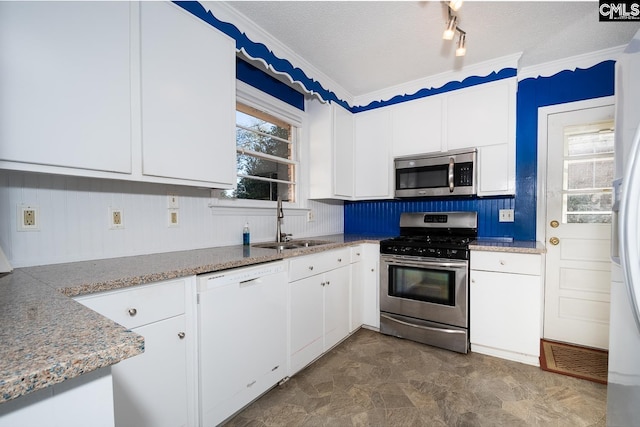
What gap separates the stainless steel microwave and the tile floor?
1450 millimetres

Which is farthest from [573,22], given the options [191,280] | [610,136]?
[191,280]

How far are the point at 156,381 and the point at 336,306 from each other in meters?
1.50

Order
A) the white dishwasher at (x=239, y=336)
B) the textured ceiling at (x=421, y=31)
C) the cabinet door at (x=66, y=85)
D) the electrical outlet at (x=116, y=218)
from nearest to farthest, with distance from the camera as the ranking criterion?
the cabinet door at (x=66, y=85), the white dishwasher at (x=239, y=336), the electrical outlet at (x=116, y=218), the textured ceiling at (x=421, y=31)

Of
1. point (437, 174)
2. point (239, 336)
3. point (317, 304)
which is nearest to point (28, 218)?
point (239, 336)

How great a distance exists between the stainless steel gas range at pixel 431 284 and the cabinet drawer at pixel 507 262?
9 cm

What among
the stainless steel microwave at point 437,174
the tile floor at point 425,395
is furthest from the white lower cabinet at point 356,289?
the stainless steel microwave at point 437,174

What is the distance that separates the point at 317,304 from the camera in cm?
223

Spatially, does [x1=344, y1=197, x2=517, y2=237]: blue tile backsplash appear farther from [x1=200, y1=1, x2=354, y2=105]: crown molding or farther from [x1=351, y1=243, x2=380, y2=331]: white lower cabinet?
[x1=200, y1=1, x2=354, y2=105]: crown molding

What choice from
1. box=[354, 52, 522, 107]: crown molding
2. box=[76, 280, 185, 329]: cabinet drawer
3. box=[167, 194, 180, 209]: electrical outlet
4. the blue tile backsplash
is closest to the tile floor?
box=[76, 280, 185, 329]: cabinet drawer

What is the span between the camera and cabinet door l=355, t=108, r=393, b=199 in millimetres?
3139

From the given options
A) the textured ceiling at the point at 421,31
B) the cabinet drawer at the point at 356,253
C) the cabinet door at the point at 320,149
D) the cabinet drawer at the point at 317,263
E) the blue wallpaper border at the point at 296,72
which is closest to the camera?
the blue wallpaper border at the point at 296,72

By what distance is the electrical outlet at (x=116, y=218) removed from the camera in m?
1.58

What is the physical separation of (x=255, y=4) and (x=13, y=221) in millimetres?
1787

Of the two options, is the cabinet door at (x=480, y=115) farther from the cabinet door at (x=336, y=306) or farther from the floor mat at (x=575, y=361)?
the floor mat at (x=575, y=361)
